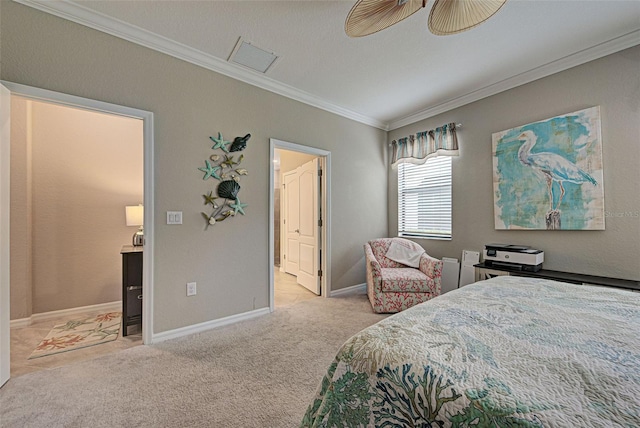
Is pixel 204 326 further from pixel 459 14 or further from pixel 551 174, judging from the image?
pixel 551 174

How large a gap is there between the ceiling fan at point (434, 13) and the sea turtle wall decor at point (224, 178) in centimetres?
162

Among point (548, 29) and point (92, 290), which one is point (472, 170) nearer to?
point (548, 29)

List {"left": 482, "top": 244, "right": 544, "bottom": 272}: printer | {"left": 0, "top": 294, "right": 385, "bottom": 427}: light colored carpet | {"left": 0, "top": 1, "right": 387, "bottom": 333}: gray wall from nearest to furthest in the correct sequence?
{"left": 0, "top": 294, "right": 385, "bottom": 427}: light colored carpet, {"left": 0, "top": 1, "right": 387, "bottom": 333}: gray wall, {"left": 482, "top": 244, "right": 544, "bottom": 272}: printer

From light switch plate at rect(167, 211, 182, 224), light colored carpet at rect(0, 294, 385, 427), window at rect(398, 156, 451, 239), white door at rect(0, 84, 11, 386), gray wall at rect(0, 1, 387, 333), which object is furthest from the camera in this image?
window at rect(398, 156, 451, 239)

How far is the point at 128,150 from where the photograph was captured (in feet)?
11.1

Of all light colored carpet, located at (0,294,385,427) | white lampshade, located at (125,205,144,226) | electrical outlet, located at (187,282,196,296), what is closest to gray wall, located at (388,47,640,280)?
light colored carpet, located at (0,294,385,427)

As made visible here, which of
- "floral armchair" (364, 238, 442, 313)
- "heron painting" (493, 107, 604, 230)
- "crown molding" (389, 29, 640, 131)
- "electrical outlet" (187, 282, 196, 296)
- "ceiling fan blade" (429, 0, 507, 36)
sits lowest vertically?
"floral armchair" (364, 238, 442, 313)

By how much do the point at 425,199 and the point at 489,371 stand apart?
3423mm

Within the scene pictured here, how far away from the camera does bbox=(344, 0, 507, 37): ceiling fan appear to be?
150 centimetres

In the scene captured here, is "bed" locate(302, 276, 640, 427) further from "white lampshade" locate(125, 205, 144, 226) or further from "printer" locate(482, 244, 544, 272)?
"white lampshade" locate(125, 205, 144, 226)

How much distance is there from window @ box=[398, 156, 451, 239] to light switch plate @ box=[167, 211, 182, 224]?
10.7 feet

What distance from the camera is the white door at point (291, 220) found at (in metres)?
4.52

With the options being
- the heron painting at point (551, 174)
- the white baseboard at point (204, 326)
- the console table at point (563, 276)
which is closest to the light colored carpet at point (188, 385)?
the white baseboard at point (204, 326)

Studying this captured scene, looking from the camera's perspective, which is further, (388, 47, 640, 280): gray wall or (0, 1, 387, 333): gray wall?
(388, 47, 640, 280): gray wall
